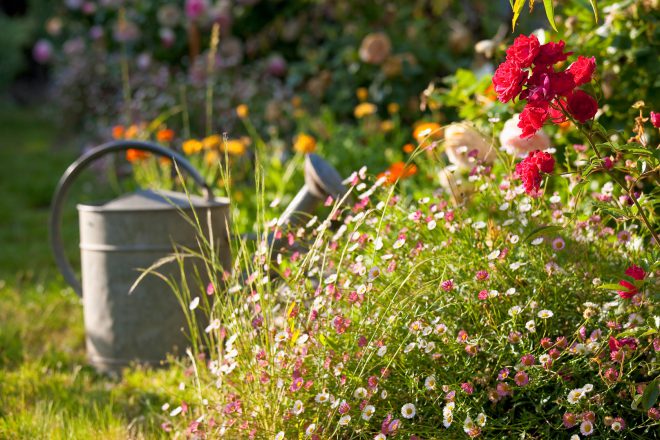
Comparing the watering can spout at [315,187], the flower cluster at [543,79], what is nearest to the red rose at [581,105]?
the flower cluster at [543,79]

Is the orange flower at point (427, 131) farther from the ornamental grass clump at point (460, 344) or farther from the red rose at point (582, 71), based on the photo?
the red rose at point (582, 71)

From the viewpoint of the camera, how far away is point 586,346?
157 cm

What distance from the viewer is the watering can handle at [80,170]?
2.58 m

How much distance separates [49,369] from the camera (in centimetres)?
276

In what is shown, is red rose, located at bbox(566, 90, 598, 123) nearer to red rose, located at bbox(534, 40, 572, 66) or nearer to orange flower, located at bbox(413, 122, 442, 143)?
red rose, located at bbox(534, 40, 572, 66)

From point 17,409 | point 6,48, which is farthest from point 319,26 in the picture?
point 6,48

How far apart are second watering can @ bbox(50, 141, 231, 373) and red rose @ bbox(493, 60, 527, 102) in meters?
1.34

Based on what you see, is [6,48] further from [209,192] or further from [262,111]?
[209,192]

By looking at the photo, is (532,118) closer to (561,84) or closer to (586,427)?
(561,84)

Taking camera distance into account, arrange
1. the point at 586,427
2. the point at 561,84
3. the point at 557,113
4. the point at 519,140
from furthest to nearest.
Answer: the point at 519,140
the point at 557,113
the point at 586,427
the point at 561,84

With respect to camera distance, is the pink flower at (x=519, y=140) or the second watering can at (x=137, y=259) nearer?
the pink flower at (x=519, y=140)

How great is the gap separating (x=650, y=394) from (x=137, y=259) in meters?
1.67

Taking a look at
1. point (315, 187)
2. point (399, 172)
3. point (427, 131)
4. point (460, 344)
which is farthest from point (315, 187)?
point (460, 344)

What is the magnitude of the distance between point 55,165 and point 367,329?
5.73m
